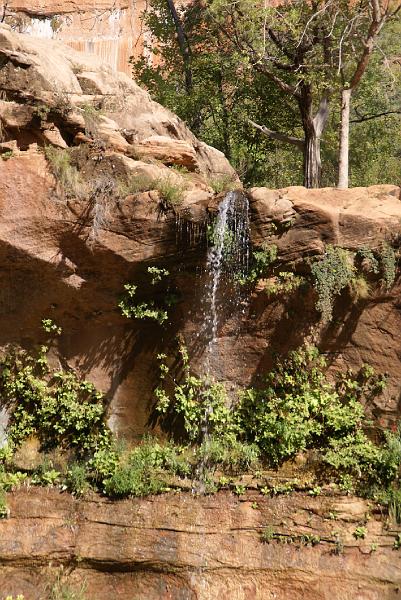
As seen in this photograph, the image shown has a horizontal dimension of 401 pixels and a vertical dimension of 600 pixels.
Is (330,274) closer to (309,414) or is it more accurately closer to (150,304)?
(309,414)

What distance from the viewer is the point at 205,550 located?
25.1 feet

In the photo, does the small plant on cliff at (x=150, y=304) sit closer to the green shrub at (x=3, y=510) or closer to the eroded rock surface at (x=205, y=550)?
the eroded rock surface at (x=205, y=550)

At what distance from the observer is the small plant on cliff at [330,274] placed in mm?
8469

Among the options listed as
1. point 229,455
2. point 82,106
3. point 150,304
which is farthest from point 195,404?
point 82,106

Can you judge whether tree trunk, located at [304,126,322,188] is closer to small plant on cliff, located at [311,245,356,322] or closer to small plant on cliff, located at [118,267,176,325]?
small plant on cliff, located at [311,245,356,322]

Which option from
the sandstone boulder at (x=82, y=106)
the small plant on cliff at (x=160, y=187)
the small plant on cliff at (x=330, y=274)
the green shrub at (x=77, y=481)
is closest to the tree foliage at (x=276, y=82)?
the sandstone boulder at (x=82, y=106)

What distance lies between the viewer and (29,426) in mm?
8930

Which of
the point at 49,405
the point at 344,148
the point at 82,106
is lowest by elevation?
the point at 49,405

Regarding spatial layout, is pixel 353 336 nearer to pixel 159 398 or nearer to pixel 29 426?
pixel 159 398

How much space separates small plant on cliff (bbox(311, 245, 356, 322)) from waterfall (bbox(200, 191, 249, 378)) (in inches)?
41.9

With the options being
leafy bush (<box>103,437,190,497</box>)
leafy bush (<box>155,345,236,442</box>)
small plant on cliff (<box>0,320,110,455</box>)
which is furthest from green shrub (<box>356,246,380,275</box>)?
small plant on cliff (<box>0,320,110,455</box>)

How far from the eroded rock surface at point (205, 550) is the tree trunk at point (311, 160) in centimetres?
745

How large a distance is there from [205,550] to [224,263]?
12.7 feet

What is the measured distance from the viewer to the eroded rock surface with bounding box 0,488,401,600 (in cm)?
750
